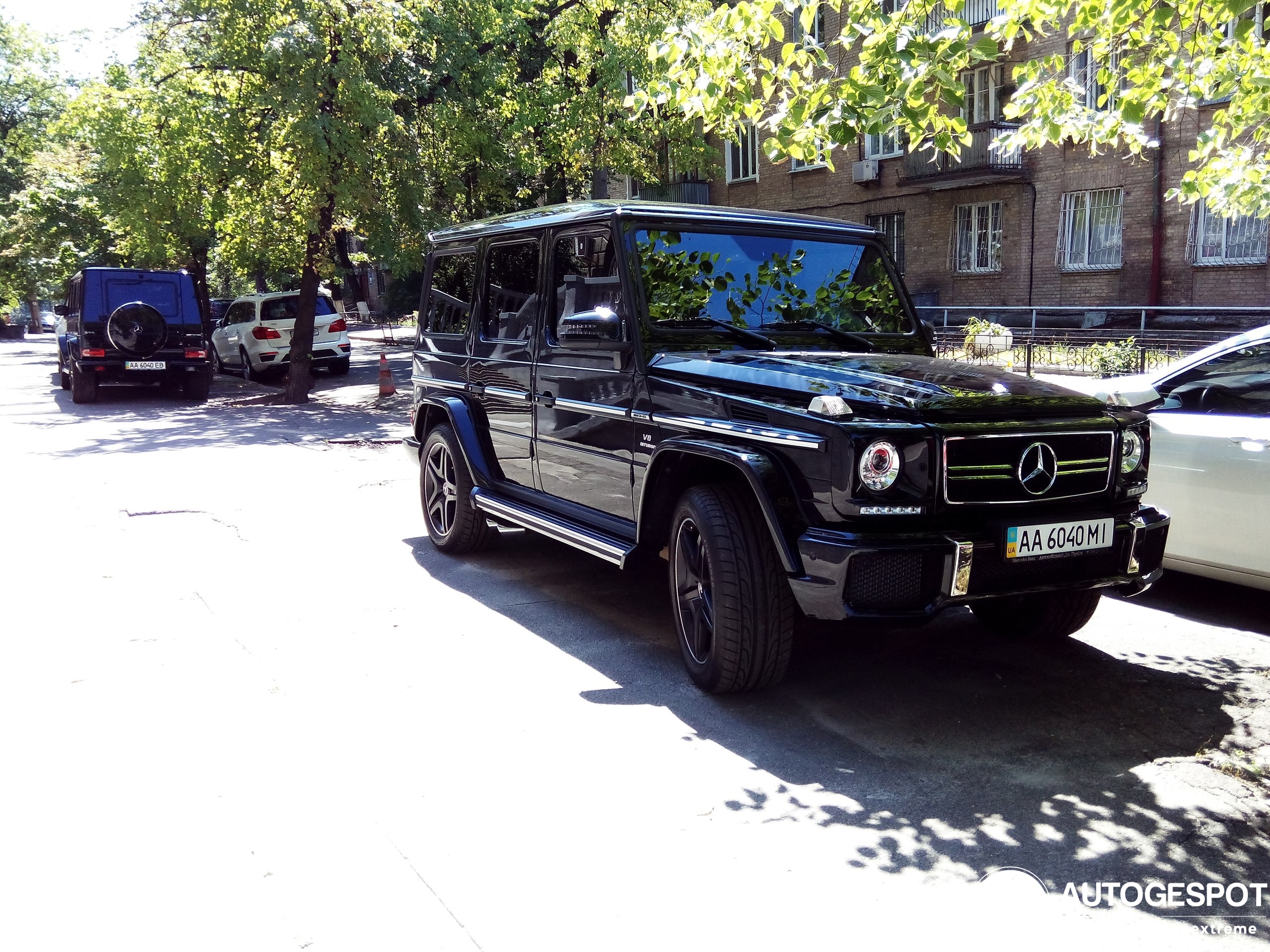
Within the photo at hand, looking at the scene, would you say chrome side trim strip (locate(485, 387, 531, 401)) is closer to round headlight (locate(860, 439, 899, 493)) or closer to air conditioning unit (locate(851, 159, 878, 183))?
round headlight (locate(860, 439, 899, 493))

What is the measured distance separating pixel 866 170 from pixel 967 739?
2508cm

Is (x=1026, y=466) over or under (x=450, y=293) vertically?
under

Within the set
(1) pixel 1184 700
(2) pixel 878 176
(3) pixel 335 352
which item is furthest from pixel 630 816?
(2) pixel 878 176

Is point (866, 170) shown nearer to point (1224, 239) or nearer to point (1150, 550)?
point (1224, 239)

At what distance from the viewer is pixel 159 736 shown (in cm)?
421

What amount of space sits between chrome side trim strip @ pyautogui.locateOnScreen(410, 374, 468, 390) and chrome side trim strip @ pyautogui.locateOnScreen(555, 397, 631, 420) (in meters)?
1.40

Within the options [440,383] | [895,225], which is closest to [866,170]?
[895,225]

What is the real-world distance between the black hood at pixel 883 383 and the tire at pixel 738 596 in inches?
19.5

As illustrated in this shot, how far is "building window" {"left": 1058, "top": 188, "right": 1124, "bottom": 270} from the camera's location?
22328mm

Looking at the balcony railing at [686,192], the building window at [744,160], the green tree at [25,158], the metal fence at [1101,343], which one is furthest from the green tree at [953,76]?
the green tree at [25,158]

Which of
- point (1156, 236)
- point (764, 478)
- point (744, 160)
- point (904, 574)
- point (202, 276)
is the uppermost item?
point (744, 160)

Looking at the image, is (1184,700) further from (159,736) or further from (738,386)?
(159,736)

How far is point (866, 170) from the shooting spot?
27234 mm

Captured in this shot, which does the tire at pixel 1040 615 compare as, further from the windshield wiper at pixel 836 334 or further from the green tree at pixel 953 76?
the green tree at pixel 953 76
